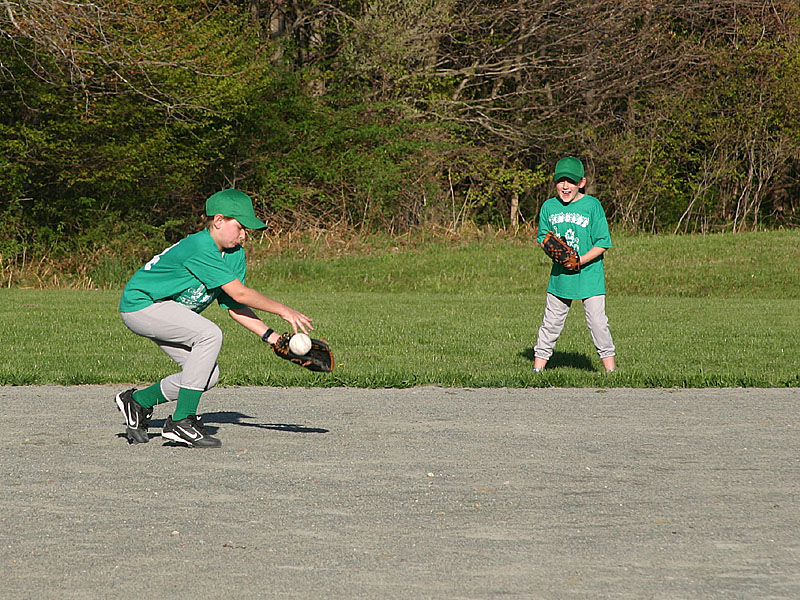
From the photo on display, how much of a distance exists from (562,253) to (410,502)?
4.21 meters

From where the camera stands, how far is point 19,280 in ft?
76.6

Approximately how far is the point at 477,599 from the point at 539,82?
33612 mm

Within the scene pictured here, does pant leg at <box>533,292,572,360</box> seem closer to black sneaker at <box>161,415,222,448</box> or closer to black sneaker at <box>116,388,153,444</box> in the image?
black sneaker at <box>161,415,222,448</box>

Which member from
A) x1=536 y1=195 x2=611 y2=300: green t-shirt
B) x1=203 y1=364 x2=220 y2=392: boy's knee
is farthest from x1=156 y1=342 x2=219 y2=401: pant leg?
x1=536 y1=195 x2=611 y2=300: green t-shirt

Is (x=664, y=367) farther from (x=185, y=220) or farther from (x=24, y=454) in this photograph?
(x=185, y=220)

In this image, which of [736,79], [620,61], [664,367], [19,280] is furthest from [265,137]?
[664,367]

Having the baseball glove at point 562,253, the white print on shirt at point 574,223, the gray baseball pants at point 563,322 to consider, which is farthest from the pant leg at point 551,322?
the white print on shirt at point 574,223

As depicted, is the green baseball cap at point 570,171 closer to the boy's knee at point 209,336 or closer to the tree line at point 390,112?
the boy's knee at point 209,336

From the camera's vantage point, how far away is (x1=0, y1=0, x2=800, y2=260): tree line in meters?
25.4

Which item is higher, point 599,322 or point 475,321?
point 599,322

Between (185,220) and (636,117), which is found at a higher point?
(636,117)

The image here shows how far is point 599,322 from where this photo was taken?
9.08 metres

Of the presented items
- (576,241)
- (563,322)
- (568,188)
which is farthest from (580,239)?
(563,322)

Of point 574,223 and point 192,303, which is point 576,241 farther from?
point 192,303
